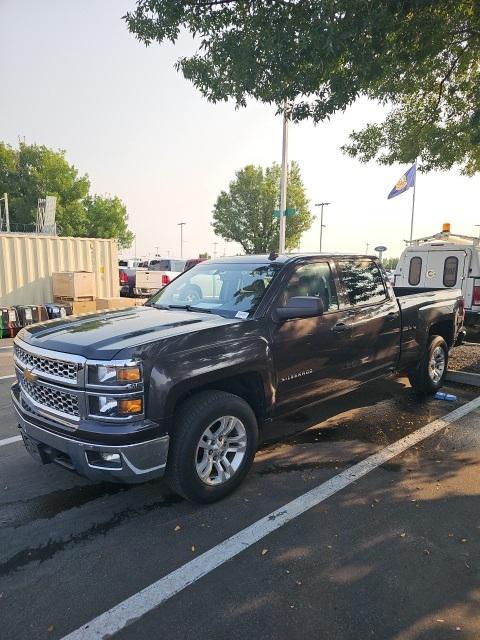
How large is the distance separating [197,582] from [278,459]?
1.70 m

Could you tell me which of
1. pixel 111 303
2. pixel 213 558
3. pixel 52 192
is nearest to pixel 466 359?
pixel 213 558

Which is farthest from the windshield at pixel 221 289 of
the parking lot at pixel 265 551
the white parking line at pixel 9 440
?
the white parking line at pixel 9 440

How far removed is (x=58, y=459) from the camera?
305 cm

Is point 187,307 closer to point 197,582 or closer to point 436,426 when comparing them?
point 197,582

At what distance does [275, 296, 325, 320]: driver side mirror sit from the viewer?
3.52 meters

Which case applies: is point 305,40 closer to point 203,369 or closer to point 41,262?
point 203,369

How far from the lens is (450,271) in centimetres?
1051

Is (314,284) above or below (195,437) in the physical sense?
above

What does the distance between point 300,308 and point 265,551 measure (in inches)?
70.1

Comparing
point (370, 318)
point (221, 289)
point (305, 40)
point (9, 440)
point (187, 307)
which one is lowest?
point (9, 440)

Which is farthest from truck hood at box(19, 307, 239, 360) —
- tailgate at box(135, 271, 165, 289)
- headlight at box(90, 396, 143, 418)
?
tailgate at box(135, 271, 165, 289)

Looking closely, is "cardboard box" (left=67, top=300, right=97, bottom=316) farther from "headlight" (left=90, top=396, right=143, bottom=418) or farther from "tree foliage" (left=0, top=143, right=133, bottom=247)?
"tree foliage" (left=0, top=143, right=133, bottom=247)

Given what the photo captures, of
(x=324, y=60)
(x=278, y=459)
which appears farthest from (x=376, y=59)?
(x=278, y=459)

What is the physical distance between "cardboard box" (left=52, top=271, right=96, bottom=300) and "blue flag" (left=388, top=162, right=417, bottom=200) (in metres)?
14.1
